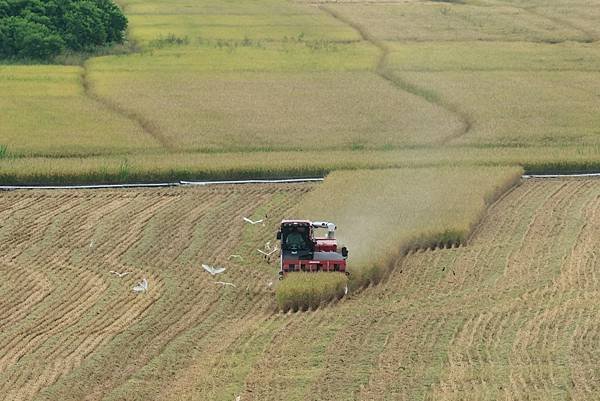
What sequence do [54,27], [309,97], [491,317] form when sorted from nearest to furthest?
[491,317] → [309,97] → [54,27]

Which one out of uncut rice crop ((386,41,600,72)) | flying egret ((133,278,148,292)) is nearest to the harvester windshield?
flying egret ((133,278,148,292))

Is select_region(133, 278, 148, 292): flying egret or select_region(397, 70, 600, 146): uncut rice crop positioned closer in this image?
select_region(133, 278, 148, 292): flying egret

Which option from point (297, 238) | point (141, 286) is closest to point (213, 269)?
point (141, 286)

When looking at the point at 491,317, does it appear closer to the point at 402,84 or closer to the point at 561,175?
the point at 561,175

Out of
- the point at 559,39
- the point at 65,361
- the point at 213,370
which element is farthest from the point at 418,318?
the point at 559,39

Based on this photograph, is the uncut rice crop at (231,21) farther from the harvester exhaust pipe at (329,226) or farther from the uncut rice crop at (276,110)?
the harvester exhaust pipe at (329,226)

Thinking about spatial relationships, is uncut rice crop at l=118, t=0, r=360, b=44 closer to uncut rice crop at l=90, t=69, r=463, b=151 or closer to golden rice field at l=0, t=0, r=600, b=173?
golden rice field at l=0, t=0, r=600, b=173
